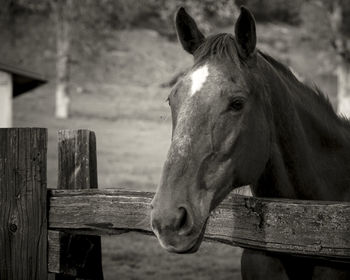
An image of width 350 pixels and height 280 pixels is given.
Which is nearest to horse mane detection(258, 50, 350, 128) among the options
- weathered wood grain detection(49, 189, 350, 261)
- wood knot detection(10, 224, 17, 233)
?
weathered wood grain detection(49, 189, 350, 261)

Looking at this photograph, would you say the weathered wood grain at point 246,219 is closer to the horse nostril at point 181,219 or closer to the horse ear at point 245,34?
the horse nostril at point 181,219

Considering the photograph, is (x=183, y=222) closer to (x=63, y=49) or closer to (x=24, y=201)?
(x=24, y=201)

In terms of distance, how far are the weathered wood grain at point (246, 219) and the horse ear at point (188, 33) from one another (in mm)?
900

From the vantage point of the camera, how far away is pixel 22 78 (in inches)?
600

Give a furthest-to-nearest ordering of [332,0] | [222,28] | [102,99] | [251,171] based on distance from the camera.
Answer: [222,28], [102,99], [332,0], [251,171]

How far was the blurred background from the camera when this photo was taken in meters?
8.17

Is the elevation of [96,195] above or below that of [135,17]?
below

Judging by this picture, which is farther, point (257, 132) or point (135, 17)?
point (135, 17)

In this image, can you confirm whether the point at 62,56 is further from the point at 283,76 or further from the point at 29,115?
the point at 283,76

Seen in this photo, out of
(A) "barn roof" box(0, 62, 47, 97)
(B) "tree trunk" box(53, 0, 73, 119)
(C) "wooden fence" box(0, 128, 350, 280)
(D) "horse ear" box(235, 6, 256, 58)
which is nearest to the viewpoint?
(D) "horse ear" box(235, 6, 256, 58)

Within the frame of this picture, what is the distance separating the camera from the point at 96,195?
3.15 metres

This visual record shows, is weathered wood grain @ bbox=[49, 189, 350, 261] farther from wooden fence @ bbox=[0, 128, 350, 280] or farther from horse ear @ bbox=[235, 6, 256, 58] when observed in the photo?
horse ear @ bbox=[235, 6, 256, 58]

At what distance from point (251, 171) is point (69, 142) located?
1277 mm

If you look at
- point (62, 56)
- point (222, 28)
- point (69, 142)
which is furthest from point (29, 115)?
point (69, 142)
